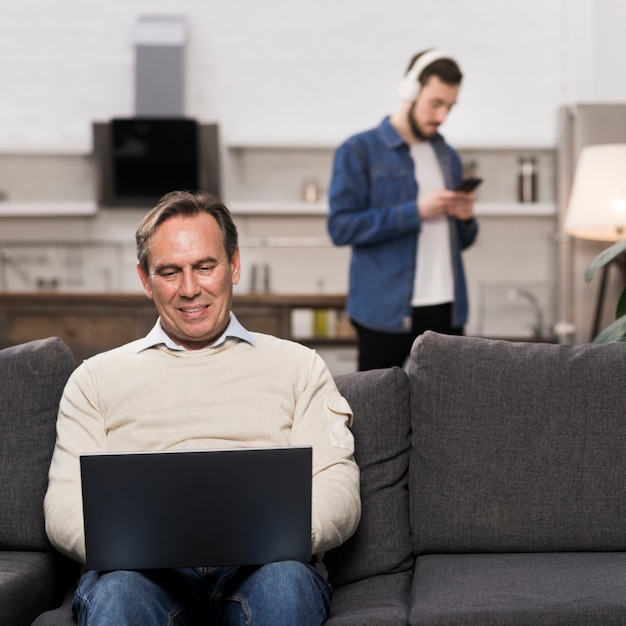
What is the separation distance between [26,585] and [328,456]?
0.59 meters

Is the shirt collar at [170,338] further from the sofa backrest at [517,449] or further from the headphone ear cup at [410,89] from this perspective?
the headphone ear cup at [410,89]

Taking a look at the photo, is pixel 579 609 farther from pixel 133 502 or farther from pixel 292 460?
pixel 133 502

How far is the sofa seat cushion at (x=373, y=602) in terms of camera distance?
1728 mm

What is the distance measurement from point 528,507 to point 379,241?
4.16 ft

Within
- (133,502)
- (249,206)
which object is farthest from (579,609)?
(249,206)

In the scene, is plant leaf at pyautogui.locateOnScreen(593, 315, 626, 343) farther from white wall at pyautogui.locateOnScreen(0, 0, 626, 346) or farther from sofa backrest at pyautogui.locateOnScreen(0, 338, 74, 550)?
white wall at pyautogui.locateOnScreen(0, 0, 626, 346)

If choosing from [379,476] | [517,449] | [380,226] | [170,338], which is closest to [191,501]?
[170,338]

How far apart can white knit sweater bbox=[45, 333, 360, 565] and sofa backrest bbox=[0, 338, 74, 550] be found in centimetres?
14

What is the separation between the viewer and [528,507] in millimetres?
2020

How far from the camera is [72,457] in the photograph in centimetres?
184

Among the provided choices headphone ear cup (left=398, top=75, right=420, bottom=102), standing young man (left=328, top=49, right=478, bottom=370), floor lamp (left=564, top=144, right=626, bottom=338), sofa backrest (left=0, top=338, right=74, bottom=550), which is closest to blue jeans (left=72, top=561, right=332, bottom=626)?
sofa backrest (left=0, top=338, right=74, bottom=550)

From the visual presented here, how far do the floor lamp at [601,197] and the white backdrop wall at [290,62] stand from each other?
5.16 ft

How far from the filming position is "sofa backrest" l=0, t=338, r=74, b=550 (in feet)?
6.53

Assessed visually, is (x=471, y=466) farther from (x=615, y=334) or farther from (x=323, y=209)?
(x=323, y=209)
